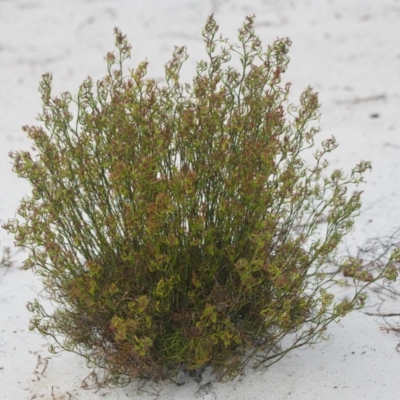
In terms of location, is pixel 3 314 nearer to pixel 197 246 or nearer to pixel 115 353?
pixel 115 353

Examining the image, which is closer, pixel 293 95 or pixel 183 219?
pixel 183 219

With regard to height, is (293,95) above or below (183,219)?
above

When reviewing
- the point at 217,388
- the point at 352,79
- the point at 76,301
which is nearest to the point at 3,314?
the point at 76,301

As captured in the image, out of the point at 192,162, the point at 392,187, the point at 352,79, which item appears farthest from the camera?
the point at 352,79

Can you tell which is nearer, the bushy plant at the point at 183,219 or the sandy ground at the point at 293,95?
the bushy plant at the point at 183,219
